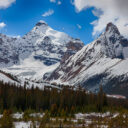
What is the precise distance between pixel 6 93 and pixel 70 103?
1035 inches

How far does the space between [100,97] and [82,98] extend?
853 centimetres

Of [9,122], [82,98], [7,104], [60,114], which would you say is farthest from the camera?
[82,98]

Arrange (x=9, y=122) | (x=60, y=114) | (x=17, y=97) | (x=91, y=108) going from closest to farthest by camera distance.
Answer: (x=9, y=122)
(x=60, y=114)
(x=17, y=97)
(x=91, y=108)

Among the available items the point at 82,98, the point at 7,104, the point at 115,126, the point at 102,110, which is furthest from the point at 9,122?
the point at 82,98

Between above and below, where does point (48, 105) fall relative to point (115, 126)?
above

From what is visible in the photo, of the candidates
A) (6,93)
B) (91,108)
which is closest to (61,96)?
(91,108)

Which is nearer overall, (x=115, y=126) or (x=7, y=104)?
(x=115, y=126)

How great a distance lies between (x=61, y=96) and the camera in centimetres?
9944

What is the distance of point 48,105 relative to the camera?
9906cm

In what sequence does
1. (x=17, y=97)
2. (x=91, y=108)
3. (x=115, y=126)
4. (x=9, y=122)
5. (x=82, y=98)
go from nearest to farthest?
1. (x=9, y=122)
2. (x=115, y=126)
3. (x=17, y=97)
4. (x=91, y=108)
5. (x=82, y=98)

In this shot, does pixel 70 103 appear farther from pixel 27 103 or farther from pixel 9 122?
pixel 9 122

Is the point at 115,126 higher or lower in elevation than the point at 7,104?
lower

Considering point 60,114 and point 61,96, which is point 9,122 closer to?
point 60,114

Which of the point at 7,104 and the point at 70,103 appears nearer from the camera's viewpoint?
the point at 7,104
